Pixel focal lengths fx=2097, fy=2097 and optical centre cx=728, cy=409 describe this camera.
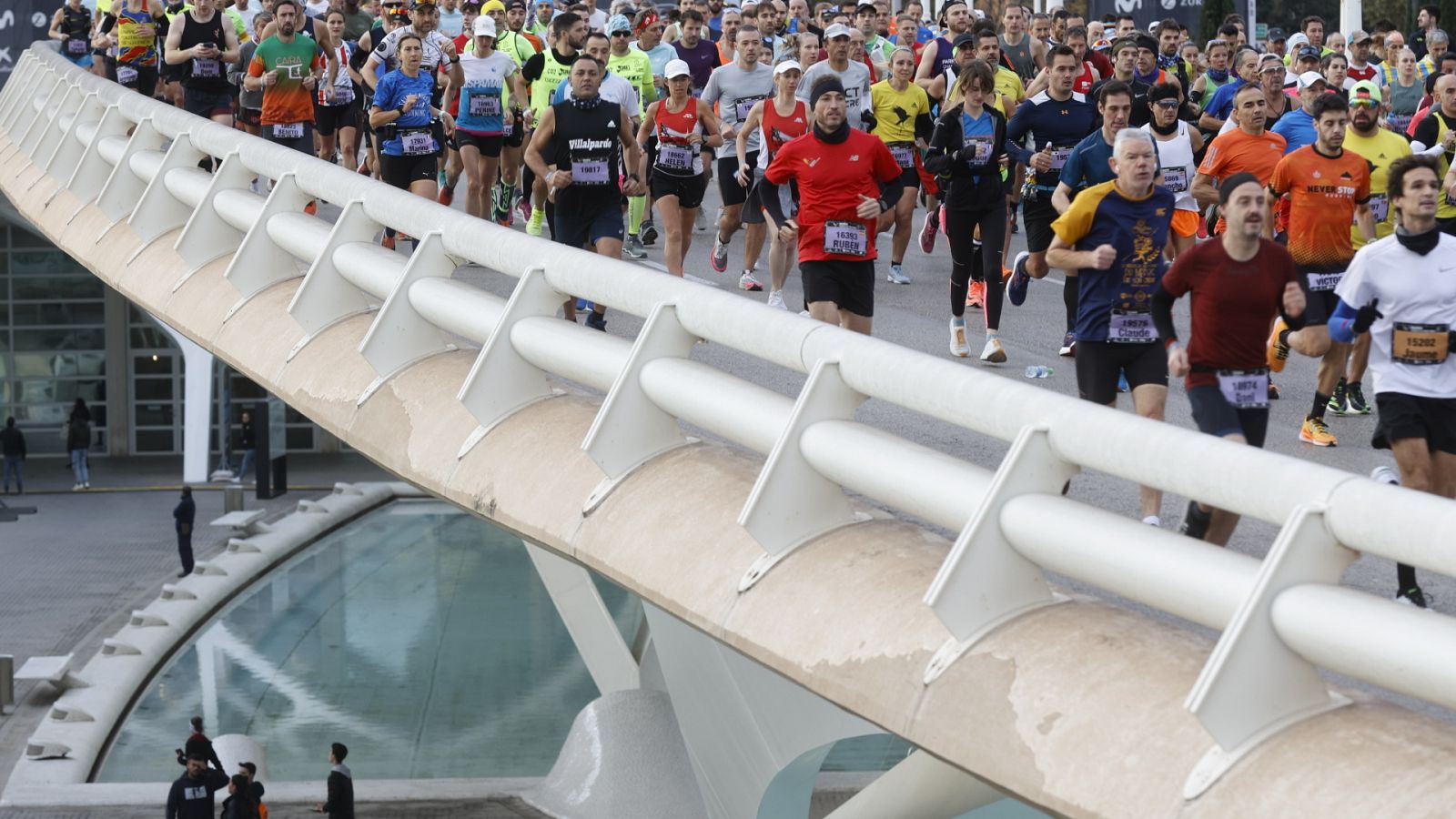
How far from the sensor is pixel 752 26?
654 inches

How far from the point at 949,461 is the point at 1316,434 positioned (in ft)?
24.9

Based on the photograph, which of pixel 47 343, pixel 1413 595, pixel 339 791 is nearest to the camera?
pixel 1413 595

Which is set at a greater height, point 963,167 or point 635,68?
point 635,68

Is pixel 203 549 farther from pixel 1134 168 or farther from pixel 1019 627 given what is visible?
pixel 1019 627

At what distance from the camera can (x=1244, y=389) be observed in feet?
26.1

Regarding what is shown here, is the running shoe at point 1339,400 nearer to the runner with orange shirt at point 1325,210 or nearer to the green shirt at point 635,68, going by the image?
the runner with orange shirt at point 1325,210

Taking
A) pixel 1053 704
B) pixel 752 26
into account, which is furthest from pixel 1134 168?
pixel 752 26

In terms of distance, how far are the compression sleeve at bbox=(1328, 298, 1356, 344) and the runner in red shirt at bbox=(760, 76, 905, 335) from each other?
122 inches

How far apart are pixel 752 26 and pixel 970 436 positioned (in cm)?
663

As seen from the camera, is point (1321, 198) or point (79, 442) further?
point (79, 442)

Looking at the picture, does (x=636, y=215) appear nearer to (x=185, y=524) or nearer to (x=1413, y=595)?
(x=1413, y=595)

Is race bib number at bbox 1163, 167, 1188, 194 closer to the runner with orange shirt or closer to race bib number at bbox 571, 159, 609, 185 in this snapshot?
the runner with orange shirt

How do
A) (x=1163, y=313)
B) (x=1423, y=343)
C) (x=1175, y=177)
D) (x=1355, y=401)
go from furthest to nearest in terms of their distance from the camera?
(x=1175, y=177)
(x=1355, y=401)
(x=1423, y=343)
(x=1163, y=313)

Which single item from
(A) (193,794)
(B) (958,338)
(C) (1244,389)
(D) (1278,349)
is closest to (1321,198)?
(D) (1278,349)
